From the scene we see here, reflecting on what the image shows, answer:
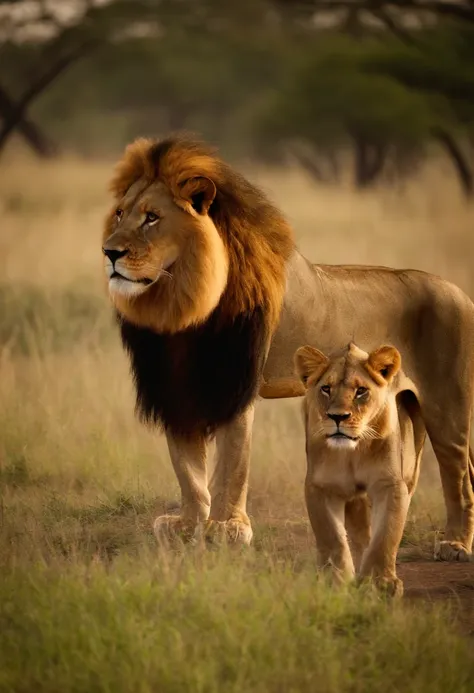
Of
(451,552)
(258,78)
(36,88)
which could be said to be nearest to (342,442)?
(451,552)

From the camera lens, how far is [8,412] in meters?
8.02

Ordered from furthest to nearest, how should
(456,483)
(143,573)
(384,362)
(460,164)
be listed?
(460,164) < (456,483) < (384,362) < (143,573)

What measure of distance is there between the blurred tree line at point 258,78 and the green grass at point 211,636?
17.6 metres

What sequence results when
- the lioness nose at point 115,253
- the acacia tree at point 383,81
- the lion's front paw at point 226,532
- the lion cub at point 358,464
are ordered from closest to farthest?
the lion cub at point 358,464
the lioness nose at point 115,253
the lion's front paw at point 226,532
the acacia tree at point 383,81

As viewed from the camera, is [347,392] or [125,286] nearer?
[347,392]

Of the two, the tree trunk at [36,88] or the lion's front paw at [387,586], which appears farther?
the tree trunk at [36,88]

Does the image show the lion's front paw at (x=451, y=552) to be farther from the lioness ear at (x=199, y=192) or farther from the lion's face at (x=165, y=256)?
the lioness ear at (x=199, y=192)

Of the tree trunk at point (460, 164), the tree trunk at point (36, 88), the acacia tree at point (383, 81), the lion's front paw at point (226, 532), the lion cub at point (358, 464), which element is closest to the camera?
the lion cub at point (358, 464)

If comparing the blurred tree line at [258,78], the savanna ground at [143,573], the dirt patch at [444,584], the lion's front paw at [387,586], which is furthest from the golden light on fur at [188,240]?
the blurred tree line at [258,78]

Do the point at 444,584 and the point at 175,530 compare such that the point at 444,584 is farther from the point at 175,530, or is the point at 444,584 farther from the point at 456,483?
the point at 175,530

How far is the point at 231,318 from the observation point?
5426 millimetres

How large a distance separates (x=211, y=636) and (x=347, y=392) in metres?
0.85

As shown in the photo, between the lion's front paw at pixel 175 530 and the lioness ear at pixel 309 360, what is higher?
the lioness ear at pixel 309 360

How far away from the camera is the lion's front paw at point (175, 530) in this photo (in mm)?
5535
